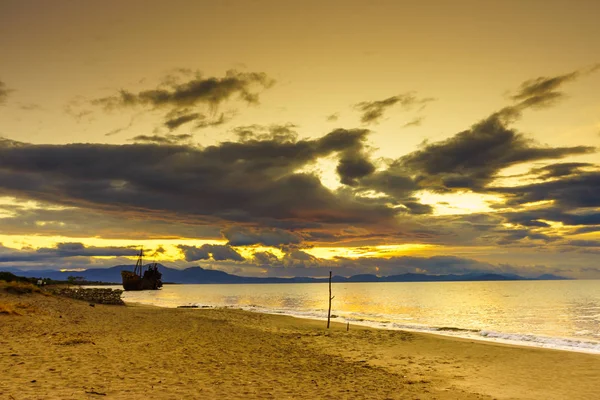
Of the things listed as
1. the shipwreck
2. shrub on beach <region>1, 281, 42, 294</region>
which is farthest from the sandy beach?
the shipwreck

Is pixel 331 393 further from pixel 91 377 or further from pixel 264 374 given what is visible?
pixel 91 377

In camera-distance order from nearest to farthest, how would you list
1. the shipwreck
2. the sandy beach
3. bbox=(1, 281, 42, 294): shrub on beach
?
the sandy beach < bbox=(1, 281, 42, 294): shrub on beach < the shipwreck

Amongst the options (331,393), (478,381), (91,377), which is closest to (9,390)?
(91,377)

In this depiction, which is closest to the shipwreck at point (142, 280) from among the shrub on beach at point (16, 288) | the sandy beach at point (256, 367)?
the shrub on beach at point (16, 288)

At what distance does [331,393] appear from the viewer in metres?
14.3

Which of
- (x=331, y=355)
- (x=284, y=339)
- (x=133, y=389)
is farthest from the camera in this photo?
(x=284, y=339)

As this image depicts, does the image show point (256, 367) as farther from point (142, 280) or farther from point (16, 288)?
point (142, 280)

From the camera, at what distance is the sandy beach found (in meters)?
13.2

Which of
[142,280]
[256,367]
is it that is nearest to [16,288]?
[256,367]

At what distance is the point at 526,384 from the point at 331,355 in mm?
10359

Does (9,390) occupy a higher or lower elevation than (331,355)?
higher

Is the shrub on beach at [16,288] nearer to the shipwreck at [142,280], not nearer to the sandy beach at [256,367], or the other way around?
the sandy beach at [256,367]

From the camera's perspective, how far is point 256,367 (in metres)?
18.2

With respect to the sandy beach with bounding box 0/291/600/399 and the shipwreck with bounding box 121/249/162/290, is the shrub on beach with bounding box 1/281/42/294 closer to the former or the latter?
the sandy beach with bounding box 0/291/600/399
